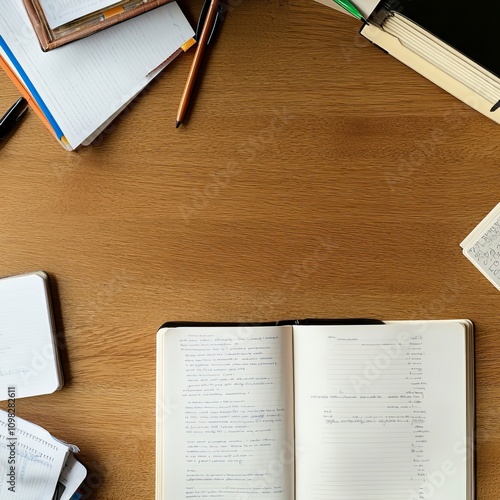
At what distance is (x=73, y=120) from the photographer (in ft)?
2.88

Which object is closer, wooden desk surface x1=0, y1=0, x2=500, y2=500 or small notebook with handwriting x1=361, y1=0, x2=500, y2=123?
small notebook with handwriting x1=361, y1=0, x2=500, y2=123

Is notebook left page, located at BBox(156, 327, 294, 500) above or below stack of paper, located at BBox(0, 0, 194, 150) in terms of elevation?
below

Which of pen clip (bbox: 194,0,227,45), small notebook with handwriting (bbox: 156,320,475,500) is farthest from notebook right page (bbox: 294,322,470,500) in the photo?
pen clip (bbox: 194,0,227,45)

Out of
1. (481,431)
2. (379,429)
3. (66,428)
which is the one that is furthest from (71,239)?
(481,431)

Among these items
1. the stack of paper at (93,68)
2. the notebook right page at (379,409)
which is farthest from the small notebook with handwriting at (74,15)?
the notebook right page at (379,409)

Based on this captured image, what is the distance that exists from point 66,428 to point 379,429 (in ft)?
1.49

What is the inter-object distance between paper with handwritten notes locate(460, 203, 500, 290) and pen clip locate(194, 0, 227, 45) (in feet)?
1.56

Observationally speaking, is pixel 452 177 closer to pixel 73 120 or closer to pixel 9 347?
pixel 73 120

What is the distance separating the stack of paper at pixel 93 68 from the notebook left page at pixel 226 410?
33cm

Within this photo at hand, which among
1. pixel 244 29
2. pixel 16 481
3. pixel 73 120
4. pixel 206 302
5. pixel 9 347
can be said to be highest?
pixel 244 29

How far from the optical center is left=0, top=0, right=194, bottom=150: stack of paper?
0.87 m

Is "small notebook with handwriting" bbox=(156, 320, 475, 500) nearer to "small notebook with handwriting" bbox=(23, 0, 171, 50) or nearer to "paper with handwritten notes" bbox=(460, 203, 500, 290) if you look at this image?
"paper with handwritten notes" bbox=(460, 203, 500, 290)

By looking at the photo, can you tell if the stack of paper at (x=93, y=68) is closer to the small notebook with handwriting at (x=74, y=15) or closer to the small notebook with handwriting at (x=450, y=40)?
the small notebook with handwriting at (x=74, y=15)

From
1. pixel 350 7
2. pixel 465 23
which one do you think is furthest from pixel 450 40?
pixel 350 7
